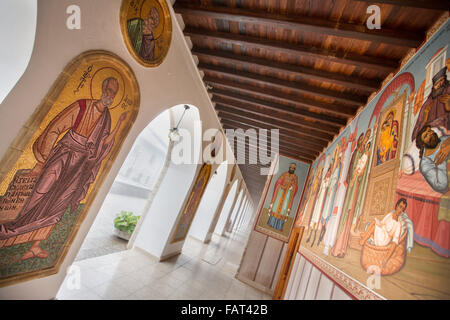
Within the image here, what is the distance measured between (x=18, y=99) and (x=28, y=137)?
0.36 meters

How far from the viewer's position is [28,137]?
80.1 inches

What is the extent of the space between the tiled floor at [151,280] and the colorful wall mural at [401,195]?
325 cm

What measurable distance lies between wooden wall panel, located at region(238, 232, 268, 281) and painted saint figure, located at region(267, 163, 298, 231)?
2.17ft

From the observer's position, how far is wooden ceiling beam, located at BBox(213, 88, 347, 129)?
5.11 meters

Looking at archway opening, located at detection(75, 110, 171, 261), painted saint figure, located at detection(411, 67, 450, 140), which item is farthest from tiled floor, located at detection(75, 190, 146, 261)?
painted saint figure, located at detection(411, 67, 450, 140)

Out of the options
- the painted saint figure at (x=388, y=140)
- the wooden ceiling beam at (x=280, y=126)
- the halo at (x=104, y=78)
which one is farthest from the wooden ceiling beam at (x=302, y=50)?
the wooden ceiling beam at (x=280, y=126)

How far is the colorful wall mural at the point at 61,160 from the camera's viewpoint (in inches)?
82.7

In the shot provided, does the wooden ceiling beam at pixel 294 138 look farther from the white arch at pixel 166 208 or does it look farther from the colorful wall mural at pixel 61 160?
the colorful wall mural at pixel 61 160

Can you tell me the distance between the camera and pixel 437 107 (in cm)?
201

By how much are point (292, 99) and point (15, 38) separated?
14.8 feet

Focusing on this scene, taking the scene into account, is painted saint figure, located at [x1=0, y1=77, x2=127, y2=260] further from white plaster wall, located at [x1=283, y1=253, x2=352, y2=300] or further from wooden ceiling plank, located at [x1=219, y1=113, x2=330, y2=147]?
wooden ceiling plank, located at [x1=219, y1=113, x2=330, y2=147]

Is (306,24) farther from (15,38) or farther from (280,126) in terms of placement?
(280,126)

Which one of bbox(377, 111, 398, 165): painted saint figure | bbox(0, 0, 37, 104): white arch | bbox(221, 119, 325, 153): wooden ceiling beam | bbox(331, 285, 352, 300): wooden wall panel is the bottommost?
bbox(331, 285, 352, 300): wooden wall panel

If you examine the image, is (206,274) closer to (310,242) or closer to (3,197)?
(310,242)
